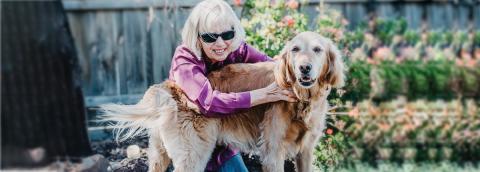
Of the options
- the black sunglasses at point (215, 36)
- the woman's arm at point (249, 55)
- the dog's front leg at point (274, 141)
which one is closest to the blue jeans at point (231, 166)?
the dog's front leg at point (274, 141)

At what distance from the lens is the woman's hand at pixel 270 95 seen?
354 centimetres

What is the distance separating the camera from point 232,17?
361 cm

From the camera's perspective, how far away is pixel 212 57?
372cm

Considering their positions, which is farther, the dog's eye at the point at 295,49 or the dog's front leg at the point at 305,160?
the dog's front leg at the point at 305,160

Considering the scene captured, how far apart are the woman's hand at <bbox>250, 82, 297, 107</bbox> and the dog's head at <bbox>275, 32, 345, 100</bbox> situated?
46 millimetres

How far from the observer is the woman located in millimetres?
3494

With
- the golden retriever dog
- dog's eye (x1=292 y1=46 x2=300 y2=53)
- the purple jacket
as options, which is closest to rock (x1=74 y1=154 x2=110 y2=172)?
the golden retriever dog

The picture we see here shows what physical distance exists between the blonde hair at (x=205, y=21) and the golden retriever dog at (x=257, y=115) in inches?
11.5

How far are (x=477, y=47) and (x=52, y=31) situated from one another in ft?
16.4

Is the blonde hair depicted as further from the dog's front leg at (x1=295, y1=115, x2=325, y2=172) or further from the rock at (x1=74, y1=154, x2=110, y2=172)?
the rock at (x1=74, y1=154, x2=110, y2=172)

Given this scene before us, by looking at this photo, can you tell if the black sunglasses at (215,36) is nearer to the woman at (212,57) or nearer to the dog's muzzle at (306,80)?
the woman at (212,57)

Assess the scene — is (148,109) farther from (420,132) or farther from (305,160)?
(420,132)

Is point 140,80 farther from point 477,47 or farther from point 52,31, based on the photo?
point 477,47

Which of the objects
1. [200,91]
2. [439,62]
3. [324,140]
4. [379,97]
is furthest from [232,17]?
[439,62]
